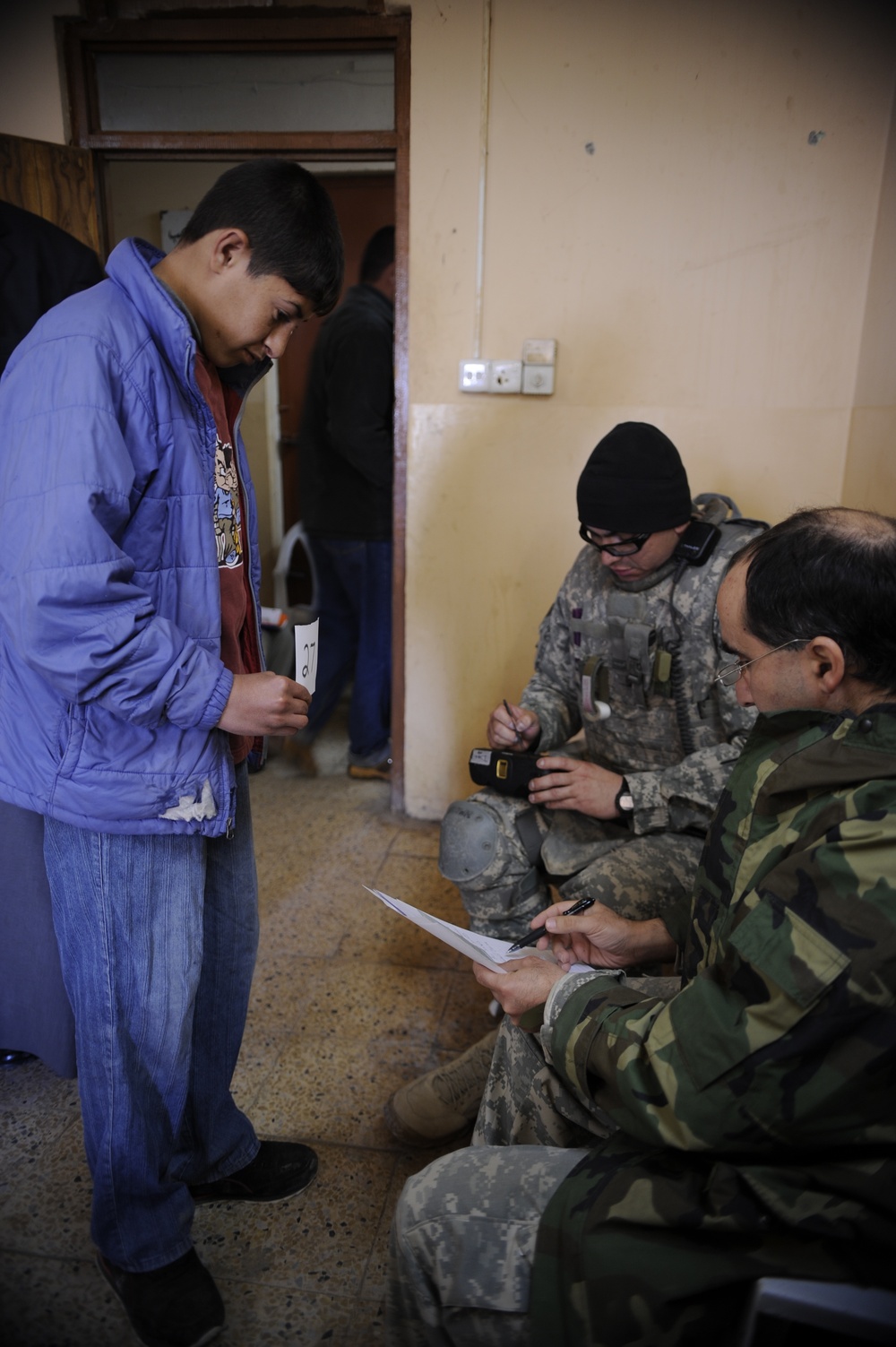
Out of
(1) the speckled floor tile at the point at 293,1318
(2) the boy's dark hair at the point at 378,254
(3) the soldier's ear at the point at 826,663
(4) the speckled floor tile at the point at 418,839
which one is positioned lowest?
(4) the speckled floor tile at the point at 418,839

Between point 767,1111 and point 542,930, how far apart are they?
54 cm

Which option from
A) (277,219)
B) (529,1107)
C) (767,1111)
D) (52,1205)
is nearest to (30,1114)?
(52,1205)

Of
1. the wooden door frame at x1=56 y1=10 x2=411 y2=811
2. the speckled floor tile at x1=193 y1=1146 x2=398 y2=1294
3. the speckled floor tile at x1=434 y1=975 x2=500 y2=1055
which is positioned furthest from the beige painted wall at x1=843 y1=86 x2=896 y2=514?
the speckled floor tile at x1=193 y1=1146 x2=398 y2=1294

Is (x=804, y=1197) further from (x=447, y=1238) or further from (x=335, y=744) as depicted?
(x=335, y=744)

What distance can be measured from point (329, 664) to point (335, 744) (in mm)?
385

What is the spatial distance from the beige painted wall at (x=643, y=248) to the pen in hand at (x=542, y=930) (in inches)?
57.1

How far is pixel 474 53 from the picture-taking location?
2473mm

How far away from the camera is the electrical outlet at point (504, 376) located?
2.67 metres

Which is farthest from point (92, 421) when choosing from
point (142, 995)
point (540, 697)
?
point (540, 697)

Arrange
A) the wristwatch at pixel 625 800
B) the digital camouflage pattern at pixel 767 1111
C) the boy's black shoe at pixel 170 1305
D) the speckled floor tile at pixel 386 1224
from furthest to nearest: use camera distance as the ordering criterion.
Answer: the wristwatch at pixel 625 800
the speckled floor tile at pixel 386 1224
the boy's black shoe at pixel 170 1305
the digital camouflage pattern at pixel 767 1111

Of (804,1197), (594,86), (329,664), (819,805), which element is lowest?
(329,664)

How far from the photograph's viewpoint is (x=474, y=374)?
269 centimetres

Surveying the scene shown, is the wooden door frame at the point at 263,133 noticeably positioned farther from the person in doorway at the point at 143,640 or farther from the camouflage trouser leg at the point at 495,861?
the person in doorway at the point at 143,640

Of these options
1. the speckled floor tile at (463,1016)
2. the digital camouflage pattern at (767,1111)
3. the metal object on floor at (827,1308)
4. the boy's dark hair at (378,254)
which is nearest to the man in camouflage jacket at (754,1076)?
the digital camouflage pattern at (767,1111)
